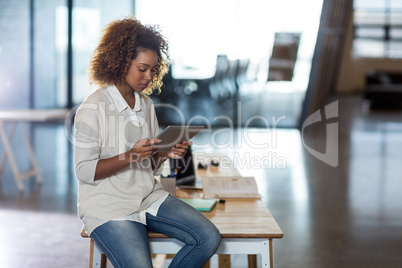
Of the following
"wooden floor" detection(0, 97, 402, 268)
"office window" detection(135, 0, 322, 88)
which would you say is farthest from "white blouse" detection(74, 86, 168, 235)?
"office window" detection(135, 0, 322, 88)

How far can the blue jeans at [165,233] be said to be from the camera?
1.85 meters

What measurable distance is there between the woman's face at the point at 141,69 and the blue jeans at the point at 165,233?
0.48 metres

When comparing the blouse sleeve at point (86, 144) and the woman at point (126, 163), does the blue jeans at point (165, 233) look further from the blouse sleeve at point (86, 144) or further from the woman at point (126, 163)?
the blouse sleeve at point (86, 144)

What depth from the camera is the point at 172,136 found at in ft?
6.76

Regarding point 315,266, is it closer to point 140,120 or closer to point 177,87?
point 140,120

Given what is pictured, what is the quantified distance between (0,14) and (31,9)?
0.69 meters

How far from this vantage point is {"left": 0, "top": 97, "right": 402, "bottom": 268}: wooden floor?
3359mm

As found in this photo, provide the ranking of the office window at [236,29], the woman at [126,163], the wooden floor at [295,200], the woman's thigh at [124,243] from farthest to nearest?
the office window at [236,29], the wooden floor at [295,200], the woman at [126,163], the woman's thigh at [124,243]

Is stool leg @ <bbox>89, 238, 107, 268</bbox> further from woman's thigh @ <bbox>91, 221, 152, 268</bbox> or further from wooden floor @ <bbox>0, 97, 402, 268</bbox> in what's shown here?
wooden floor @ <bbox>0, 97, 402, 268</bbox>

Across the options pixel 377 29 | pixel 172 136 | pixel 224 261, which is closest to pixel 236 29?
pixel 224 261

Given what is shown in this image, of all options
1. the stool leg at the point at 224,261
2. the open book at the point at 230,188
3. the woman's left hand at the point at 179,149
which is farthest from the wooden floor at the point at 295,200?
the woman's left hand at the point at 179,149

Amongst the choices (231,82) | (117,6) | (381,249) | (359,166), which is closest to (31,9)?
(117,6)

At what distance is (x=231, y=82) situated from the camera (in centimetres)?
997

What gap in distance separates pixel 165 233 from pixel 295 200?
2.90m
